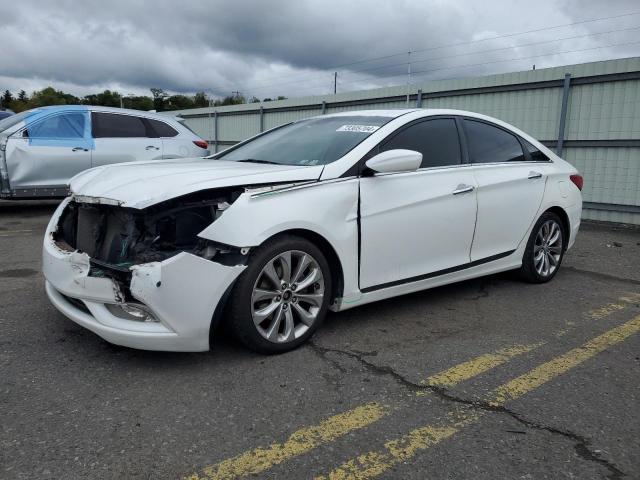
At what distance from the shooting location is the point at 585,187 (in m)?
9.33

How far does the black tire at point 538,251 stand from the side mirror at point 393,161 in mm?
1919

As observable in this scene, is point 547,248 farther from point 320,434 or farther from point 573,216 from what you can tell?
point 320,434

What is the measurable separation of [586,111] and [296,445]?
8885mm

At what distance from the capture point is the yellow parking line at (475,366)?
9.69 ft

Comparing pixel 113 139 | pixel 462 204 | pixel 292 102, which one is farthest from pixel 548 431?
pixel 292 102

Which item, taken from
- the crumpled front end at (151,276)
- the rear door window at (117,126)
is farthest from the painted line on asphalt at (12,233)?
the crumpled front end at (151,276)

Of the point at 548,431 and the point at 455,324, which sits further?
the point at 455,324

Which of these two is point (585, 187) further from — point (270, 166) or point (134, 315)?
point (134, 315)

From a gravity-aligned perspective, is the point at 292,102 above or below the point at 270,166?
above

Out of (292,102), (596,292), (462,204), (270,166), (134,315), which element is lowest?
(596,292)

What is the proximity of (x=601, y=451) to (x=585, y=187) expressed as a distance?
8.03 meters

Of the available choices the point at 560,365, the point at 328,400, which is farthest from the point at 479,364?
the point at 328,400

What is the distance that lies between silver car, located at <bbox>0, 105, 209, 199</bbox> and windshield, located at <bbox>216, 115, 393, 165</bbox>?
4.48 meters

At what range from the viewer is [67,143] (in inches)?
316
